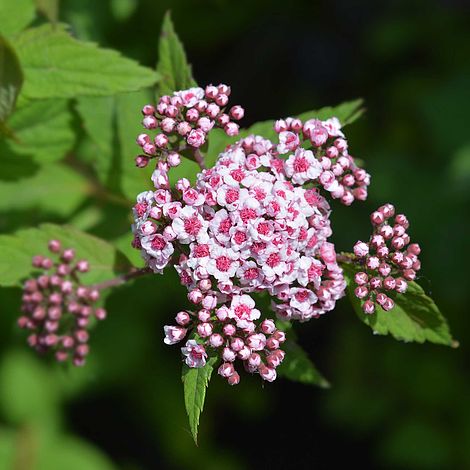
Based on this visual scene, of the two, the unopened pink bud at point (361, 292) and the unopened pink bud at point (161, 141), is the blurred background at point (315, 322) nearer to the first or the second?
the unopened pink bud at point (161, 141)

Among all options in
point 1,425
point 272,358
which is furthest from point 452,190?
point 1,425

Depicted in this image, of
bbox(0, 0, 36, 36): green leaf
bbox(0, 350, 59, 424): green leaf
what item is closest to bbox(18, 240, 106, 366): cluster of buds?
bbox(0, 0, 36, 36): green leaf

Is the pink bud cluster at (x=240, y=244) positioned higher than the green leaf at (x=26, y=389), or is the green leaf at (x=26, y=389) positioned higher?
the pink bud cluster at (x=240, y=244)

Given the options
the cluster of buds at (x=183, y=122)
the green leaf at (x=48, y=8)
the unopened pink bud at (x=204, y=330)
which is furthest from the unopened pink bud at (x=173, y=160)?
the green leaf at (x=48, y=8)

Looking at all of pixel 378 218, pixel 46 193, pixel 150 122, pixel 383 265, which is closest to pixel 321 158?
pixel 378 218

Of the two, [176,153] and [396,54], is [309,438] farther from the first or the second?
[176,153]

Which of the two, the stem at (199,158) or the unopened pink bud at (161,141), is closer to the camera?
the unopened pink bud at (161,141)
